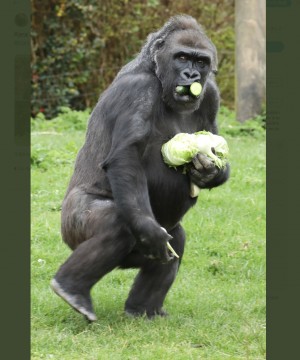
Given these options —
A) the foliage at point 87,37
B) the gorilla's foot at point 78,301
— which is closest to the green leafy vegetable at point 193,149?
the gorilla's foot at point 78,301

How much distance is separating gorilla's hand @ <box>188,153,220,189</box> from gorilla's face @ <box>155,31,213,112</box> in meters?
0.29

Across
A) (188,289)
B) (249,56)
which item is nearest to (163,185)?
(188,289)

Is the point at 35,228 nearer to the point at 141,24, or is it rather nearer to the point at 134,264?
the point at 134,264

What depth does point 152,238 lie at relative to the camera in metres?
3.90

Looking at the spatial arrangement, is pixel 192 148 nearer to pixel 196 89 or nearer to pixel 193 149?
pixel 193 149

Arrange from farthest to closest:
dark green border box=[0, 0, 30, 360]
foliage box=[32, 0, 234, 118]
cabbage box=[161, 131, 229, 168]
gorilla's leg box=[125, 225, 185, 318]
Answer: foliage box=[32, 0, 234, 118], gorilla's leg box=[125, 225, 185, 318], cabbage box=[161, 131, 229, 168], dark green border box=[0, 0, 30, 360]

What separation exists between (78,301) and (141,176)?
2.36ft

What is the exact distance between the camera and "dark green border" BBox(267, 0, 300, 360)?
211cm

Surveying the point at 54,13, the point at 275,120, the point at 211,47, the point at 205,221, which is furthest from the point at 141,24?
the point at 275,120

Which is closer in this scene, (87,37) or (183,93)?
(183,93)

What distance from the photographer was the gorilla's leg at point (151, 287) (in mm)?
4344

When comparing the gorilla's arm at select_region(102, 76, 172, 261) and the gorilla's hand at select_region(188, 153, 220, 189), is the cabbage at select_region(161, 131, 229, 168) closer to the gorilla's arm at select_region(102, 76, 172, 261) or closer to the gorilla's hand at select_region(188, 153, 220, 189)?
the gorilla's hand at select_region(188, 153, 220, 189)

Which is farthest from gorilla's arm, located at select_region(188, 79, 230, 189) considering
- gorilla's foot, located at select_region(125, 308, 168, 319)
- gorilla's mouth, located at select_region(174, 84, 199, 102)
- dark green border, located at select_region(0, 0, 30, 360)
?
dark green border, located at select_region(0, 0, 30, 360)

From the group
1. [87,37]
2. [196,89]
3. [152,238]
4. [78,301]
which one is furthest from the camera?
[87,37]
